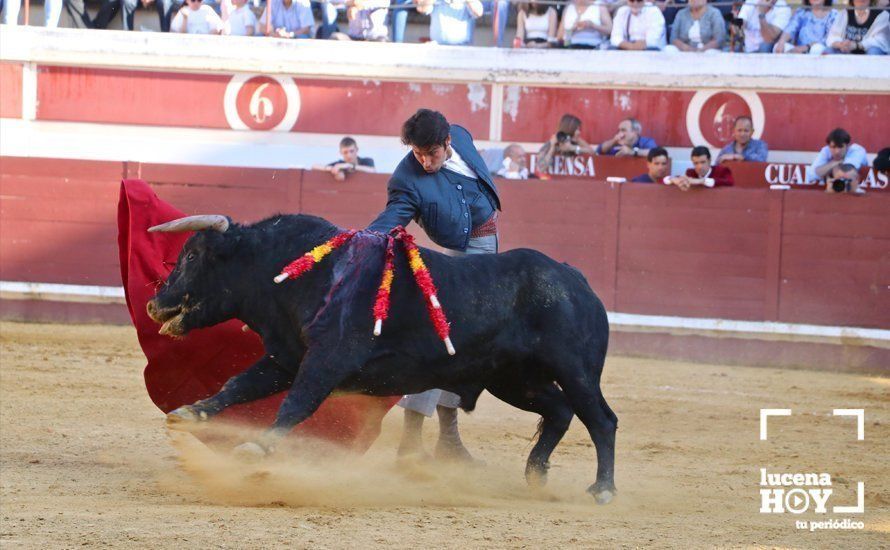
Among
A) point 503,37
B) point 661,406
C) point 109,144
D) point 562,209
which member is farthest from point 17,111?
point 661,406

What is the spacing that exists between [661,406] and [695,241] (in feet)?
7.76

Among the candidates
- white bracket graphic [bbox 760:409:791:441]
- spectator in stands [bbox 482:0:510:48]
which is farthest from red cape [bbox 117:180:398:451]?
spectator in stands [bbox 482:0:510:48]

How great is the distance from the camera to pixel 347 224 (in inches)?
369

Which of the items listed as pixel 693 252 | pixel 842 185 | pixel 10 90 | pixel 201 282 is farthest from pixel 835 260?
pixel 10 90

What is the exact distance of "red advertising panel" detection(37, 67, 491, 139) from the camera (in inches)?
410

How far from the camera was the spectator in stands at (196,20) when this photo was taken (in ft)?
35.0

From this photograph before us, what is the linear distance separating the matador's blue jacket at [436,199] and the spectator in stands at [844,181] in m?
4.69

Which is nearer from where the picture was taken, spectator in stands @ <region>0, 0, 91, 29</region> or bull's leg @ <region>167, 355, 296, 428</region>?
bull's leg @ <region>167, 355, 296, 428</region>

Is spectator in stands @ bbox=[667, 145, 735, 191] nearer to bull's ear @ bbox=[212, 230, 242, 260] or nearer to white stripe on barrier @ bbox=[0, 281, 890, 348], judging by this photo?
white stripe on barrier @ bbox=[0, 281, 890, 348]

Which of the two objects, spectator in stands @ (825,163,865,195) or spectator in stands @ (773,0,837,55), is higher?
spectator in stands @ (773,0,837,55)

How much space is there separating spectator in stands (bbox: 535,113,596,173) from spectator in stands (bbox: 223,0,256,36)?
2887mm

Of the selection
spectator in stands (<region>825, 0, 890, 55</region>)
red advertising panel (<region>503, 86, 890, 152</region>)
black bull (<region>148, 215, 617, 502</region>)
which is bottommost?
black bull (<region>148, 215, 617, 502</region>)

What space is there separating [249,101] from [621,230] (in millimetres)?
3567

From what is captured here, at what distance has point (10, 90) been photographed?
1095 centimetres
